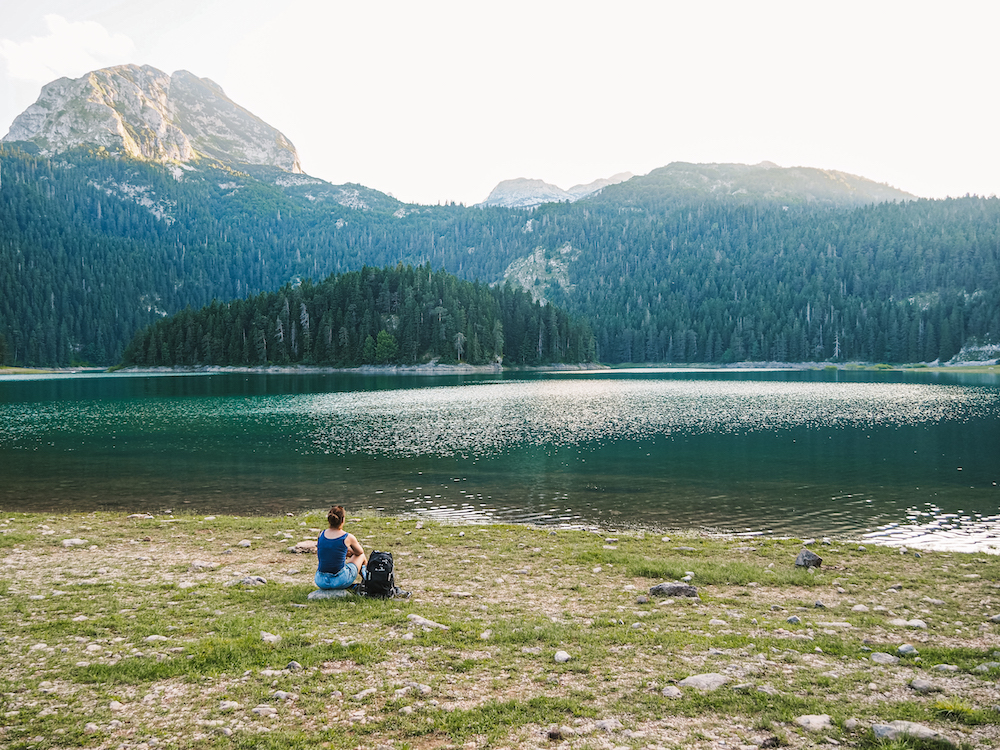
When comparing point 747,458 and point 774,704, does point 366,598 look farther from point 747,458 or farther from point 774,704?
point 747,458

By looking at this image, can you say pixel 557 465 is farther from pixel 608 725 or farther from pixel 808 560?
pixel 608 725

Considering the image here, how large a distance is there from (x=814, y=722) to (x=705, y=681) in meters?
1.50

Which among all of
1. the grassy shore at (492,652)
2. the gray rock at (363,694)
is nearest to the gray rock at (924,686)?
the grassy shore at (492,652)

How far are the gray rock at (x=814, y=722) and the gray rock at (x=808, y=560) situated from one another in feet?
31.4

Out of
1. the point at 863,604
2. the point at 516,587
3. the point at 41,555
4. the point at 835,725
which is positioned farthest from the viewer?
the point at 41,555

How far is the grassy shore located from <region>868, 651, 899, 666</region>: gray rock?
67mm

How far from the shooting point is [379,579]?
42.3ft

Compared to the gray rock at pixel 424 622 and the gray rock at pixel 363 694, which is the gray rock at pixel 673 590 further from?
the gray rock at pixel 363 694

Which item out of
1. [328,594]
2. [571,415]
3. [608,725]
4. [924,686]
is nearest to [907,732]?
[924,686]

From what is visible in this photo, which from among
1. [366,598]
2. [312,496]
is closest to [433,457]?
[312,496]

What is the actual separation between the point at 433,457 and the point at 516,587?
1039 inches

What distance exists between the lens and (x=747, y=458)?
125 ft

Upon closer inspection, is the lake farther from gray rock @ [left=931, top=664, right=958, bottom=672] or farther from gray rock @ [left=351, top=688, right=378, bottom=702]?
gray rock @ [left=351, top=688, right=378, bottom=702]

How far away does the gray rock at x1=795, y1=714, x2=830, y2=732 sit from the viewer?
7.05m
